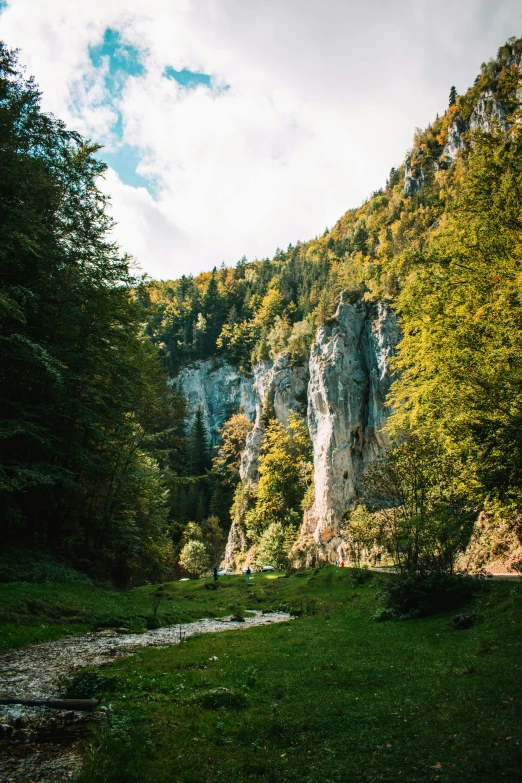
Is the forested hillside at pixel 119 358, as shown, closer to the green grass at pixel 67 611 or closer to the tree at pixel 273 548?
the green grass at pixel 67 611

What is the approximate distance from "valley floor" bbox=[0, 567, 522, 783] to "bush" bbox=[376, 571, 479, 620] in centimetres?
248

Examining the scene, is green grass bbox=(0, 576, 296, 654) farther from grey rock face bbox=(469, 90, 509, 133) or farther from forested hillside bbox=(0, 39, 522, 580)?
grey rock face bbox=(469, 90, 509, 133)

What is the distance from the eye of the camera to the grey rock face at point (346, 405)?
51.3 metres

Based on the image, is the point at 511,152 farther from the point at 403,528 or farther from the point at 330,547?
the point at 330,547

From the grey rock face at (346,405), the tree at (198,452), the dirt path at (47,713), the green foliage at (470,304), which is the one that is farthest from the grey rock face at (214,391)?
the dirt path at (47,713)

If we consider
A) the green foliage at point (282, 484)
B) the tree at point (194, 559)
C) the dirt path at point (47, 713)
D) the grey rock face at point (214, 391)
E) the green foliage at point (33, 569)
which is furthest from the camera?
the grey rock face at point (214, 391)

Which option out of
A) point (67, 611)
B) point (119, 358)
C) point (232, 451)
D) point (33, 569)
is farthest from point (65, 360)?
point (232, 451)

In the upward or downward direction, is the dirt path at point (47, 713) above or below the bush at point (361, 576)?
above

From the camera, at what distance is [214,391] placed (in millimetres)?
103938

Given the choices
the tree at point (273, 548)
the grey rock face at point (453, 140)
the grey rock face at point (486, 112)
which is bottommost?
the tree at point (273, 548)

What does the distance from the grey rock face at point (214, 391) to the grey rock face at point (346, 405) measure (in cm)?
4112

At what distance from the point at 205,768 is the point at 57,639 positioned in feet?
29.3

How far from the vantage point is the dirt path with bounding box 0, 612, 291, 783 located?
5090mm

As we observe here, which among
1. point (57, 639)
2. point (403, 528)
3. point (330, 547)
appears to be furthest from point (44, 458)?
point (330, 547)
